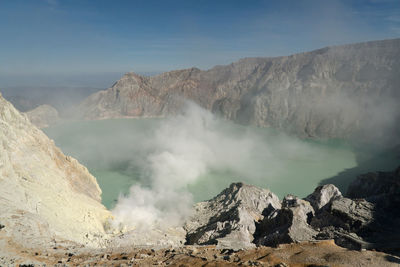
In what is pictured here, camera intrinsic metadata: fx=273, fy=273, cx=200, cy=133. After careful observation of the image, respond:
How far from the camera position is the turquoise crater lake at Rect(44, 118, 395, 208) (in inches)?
3492

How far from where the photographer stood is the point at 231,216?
4662 cm

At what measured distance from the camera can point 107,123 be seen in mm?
194125

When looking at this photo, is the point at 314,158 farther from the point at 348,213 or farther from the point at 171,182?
the point at 348,213

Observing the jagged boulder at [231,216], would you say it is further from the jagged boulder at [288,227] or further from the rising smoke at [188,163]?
the rising smoke at [188,163]

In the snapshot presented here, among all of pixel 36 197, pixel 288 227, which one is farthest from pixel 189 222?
pixel 36 197

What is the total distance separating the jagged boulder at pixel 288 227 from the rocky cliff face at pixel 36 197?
78.1 ft

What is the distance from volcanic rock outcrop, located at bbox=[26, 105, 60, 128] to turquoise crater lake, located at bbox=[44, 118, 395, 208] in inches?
327

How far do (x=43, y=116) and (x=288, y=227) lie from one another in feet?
613

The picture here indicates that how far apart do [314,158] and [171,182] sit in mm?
63925

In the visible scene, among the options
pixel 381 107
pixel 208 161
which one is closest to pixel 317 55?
pixel 381 107

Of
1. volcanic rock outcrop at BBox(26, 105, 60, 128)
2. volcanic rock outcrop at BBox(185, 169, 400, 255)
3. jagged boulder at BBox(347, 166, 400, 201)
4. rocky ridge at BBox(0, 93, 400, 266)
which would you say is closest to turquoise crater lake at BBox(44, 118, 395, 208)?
volcanic rock outcrop at BBox(26, 105, 60, 128)

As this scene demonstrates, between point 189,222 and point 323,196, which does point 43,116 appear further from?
point 323,196

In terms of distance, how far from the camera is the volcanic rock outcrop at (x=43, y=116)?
572 feet

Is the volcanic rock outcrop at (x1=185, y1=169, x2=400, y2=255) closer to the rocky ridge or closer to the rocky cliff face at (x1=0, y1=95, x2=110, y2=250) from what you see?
the rocky ridge
